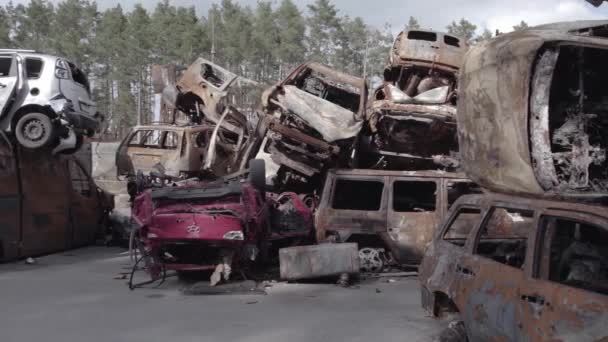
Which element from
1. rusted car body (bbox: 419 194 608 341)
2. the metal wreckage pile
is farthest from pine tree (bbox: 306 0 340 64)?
rusted car body (bbox: 419 194 608 341)

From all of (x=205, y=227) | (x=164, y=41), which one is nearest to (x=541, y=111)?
(x=205, y=227)

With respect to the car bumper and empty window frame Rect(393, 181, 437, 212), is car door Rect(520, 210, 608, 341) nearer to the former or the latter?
empty window frame Rect(393, 181, 437, 212)

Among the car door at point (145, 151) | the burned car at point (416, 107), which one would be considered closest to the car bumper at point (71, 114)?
the car door at point (145, 151)

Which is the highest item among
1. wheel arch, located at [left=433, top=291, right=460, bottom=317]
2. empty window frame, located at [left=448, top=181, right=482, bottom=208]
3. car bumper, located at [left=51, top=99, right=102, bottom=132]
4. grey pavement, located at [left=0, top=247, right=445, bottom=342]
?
car bumper, located at [left=51, top=99, right=102, bottom=132]

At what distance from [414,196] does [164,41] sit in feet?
126

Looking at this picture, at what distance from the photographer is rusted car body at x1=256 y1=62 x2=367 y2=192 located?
9.07m

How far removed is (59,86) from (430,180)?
6.20 metres

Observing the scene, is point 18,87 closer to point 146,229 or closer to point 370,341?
point 146,229

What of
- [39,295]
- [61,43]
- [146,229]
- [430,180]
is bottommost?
[39,295]

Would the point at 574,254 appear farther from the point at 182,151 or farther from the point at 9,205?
the point at 182,151

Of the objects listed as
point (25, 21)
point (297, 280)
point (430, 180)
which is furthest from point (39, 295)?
point (25, 21)

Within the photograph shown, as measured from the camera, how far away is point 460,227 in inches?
226

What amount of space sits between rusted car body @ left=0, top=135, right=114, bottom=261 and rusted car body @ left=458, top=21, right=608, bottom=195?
6.49 metres

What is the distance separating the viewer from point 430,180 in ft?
26.5
